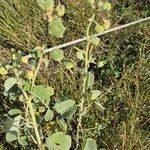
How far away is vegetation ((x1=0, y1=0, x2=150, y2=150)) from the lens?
146 centimetres

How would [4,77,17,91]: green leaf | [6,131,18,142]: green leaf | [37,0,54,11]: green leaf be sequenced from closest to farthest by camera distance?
[37,0,54,11]: green leaf → [4,77,17,91]: green leaf → [6,131,18,142]: green leaf

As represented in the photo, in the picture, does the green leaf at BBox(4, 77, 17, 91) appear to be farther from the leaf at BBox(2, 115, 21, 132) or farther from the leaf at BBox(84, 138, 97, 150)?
the leaf at BBox(84, 138, 97, 150)

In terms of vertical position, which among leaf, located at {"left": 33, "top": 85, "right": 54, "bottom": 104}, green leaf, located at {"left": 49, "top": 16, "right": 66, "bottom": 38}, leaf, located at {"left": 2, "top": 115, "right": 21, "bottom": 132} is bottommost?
leaf, located at {"left": 2, "top": 115, "right": 21, "bottom": 132}

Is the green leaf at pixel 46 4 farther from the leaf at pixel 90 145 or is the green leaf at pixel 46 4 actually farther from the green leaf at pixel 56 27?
the leaf at pixel 90 145

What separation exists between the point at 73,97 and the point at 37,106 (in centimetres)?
49

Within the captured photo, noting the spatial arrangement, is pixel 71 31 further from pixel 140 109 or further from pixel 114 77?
pixel 140 109

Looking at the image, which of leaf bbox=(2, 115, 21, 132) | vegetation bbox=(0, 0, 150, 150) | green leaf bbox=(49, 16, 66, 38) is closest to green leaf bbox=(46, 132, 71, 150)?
vegetation bbox=(0, 0, 150, 150)

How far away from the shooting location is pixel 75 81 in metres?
2.16

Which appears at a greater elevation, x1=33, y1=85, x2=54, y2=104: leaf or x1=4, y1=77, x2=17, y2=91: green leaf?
x1=4, y1=77, x2=17, y2=91: green leaf

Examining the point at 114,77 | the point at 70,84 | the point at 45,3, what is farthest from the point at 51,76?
the point at 45,3

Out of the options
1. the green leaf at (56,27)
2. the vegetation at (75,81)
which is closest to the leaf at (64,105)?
the vegetation at (75,81)

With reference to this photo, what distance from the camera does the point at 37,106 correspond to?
166cm

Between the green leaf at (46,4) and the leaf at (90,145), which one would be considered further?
the leaf at (90,145)

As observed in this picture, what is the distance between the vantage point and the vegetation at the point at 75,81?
1.46 m
